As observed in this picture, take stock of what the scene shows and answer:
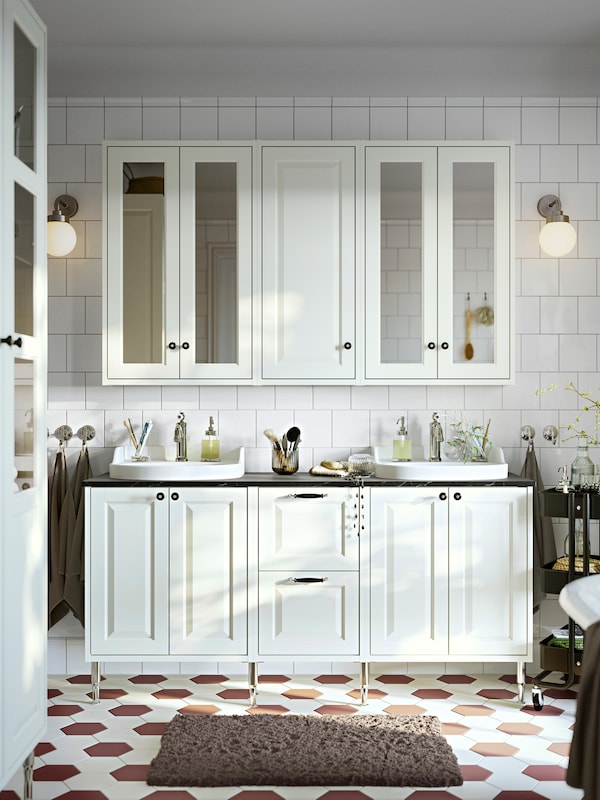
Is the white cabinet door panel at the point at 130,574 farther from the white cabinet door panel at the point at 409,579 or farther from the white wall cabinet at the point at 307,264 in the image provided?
the white cabinet door panel at the point at 409,579

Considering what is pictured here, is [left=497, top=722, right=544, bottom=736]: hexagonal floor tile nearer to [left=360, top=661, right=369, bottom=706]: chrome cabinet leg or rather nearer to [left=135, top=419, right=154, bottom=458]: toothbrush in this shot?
[left=360, top=661, right=369, bottom=706]: chrome cabinet leg

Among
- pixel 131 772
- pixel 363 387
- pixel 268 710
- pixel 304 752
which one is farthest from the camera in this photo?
pixel 363 387

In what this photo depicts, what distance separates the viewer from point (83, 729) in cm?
Result: 324

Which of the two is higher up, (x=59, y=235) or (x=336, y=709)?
(x=59, y=235)

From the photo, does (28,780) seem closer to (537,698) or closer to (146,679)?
(146,679)

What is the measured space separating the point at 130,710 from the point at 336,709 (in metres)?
0.86

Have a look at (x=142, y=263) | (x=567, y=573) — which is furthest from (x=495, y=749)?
(x=142, y=263)

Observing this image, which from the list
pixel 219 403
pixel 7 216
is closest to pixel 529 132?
pixel 219 403

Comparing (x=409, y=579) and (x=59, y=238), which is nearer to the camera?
(x=409, y=579)

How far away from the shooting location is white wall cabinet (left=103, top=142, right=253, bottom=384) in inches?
147

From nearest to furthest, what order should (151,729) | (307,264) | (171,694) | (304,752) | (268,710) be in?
(304,752)
(151,729)
(268,710)
(171,694)
(307,264)

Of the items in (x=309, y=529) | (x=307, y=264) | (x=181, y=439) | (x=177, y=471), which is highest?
(x=307, y=264)

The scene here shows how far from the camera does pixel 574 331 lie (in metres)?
3.99

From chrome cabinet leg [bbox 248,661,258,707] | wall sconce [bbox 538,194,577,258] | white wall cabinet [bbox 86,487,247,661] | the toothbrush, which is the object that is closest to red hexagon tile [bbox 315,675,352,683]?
chrome cabinet leg [bbox 248,661,258,707]
